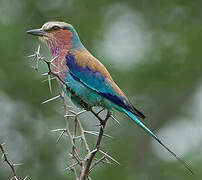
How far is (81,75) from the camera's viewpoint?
5301mm

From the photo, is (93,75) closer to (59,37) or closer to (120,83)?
(59,37)

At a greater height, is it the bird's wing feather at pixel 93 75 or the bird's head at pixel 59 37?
the bird's head at pixel 59 37

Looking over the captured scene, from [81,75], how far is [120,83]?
4.43 metres

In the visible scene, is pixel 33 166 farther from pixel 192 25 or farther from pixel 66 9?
pixel 192 25

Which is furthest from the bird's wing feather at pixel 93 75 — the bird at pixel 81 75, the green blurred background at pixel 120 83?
the green blurred background at pixel 120 83

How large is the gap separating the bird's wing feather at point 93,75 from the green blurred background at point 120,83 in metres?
3.75

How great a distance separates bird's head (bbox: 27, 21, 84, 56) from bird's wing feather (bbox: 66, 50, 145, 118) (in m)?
0.17

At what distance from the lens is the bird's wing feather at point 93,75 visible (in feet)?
17.1

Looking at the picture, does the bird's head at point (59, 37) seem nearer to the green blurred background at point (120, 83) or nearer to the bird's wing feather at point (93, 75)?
the bird's wing feather at point (93, 75)

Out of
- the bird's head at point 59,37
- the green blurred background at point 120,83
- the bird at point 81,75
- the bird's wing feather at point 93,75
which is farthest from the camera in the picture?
the green blurred background at point 120,83

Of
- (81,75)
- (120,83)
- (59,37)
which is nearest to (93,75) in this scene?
(81,75)

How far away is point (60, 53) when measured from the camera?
550 cm

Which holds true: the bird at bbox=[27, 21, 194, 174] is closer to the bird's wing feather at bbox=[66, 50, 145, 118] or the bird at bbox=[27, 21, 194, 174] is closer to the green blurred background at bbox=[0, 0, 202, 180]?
the bird's wing feather at bbox=[66, 50, 145, 118]

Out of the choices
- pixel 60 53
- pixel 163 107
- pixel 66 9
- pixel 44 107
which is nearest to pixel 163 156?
pixel 163 107
